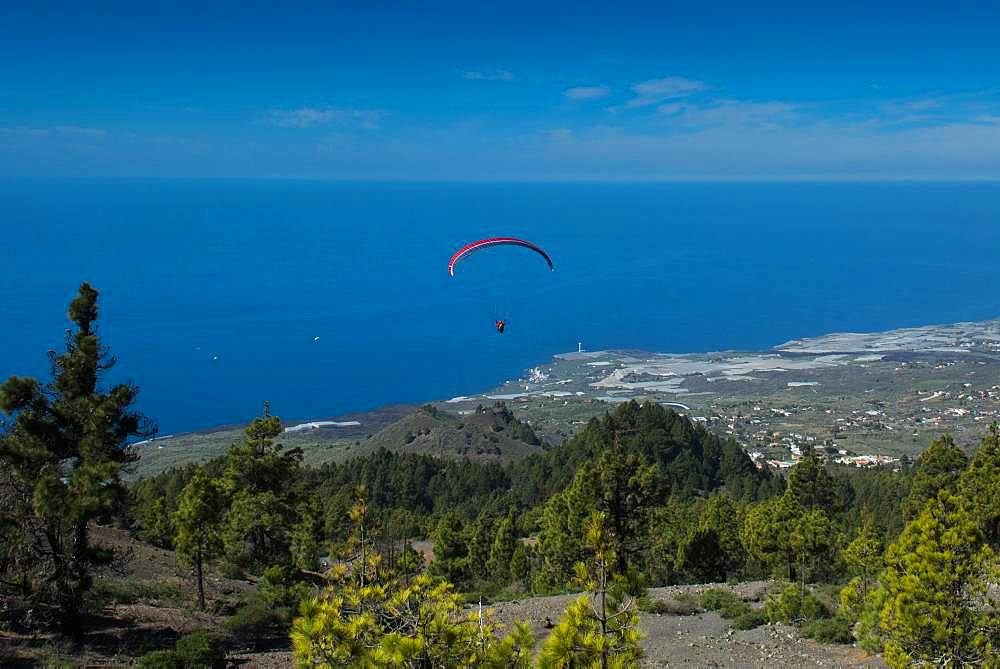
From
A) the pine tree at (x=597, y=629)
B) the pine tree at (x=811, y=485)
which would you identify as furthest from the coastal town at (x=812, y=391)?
the pine tree at (x=597, y=629)

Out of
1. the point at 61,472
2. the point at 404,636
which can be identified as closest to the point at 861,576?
the point at 404,636

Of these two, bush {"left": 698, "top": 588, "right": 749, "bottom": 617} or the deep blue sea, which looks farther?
the deep blue sea

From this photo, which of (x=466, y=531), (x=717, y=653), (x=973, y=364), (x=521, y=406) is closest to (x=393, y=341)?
(x=521, y=406)

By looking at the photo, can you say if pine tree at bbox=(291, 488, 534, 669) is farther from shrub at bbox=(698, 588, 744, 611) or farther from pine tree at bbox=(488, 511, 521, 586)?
pine tree at bbox=(488, 511, 521, 586)

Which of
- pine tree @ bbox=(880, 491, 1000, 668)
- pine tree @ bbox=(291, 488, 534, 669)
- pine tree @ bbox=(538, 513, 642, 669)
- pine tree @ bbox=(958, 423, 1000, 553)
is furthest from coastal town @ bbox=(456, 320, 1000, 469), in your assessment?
pine tree @ bbox=(291, 488, 534, 669)

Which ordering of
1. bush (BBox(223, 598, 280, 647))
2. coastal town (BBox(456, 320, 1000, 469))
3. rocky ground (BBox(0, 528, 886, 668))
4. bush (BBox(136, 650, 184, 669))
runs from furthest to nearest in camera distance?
coastal town (BBox(456, 320, 1000, 469)), bush (BBox(223, 598, 280, 647)), rocky ground (BBox(0, 528, 886, 668)), bush (BBox(136, 650, 184, 669))

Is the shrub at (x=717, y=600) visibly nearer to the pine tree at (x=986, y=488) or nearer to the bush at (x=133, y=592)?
the pine tree at (x=986, y=488)

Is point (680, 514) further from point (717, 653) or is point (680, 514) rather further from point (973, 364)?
point (973, 364)
